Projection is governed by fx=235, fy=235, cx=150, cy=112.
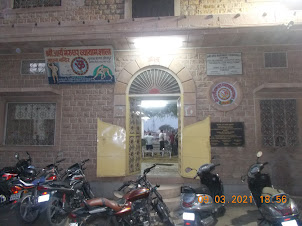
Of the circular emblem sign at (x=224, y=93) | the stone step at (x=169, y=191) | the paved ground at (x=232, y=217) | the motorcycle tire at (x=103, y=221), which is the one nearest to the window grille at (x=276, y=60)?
the circular emblem sign at (x=224, y=93)

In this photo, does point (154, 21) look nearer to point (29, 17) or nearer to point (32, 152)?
point (29, 17)

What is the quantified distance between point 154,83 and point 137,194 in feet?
12.1

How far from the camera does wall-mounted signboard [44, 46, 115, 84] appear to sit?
6.81 meters

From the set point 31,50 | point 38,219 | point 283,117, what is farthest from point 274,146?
point 31,50

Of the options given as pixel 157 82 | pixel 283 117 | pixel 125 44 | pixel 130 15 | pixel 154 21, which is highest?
pixel 130 15

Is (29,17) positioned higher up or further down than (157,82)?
higher up

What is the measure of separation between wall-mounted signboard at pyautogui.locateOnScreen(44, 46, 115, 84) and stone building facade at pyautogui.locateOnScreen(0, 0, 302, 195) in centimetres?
21

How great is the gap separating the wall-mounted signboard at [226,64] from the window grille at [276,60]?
81 centimetres

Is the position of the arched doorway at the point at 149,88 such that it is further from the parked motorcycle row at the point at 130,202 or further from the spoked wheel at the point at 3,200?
the spoked wheel at the point at 3,200

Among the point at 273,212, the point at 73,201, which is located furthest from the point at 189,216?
the point at 73,201

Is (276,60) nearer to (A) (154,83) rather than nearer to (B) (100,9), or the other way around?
(A) (154,83)

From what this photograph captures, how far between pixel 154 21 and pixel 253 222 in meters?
5.20

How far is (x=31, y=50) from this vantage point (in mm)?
7039

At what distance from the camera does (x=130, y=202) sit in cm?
387
